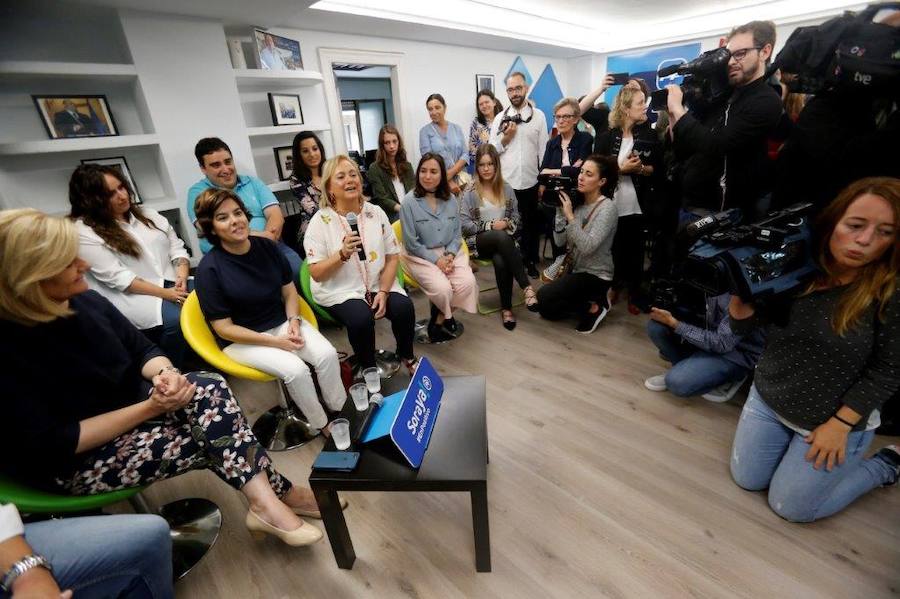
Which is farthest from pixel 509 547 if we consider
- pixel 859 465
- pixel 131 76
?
pixel 131 76

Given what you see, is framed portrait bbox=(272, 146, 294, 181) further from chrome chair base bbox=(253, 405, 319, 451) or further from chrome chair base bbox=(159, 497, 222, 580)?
chrome chair base bbox=(159, 497, 222, 580)

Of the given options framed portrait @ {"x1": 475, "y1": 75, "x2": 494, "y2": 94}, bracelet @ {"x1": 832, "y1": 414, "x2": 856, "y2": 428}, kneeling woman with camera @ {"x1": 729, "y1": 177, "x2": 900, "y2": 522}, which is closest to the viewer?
kneeling woman with camera @ {"x1": 729, "y1": 177, "x2": 900, "y2": 522}

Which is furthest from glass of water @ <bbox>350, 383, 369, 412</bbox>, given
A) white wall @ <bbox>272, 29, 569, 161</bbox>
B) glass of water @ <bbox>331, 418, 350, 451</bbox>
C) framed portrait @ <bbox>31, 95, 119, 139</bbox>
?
white wall @ <bbox>272, 29, 569, 161</bbox>

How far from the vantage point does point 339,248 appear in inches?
87.6

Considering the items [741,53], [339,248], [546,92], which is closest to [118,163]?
[339,248]

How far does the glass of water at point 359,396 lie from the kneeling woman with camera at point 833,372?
145cm

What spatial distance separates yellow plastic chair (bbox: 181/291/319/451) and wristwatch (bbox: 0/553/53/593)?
2.85 ft

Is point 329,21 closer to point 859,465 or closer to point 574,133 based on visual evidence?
point 574,133

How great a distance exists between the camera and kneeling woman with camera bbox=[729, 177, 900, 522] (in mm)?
1181

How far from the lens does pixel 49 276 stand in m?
1.09

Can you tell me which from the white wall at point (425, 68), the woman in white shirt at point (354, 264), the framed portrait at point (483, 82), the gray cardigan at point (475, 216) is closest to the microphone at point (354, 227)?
the woman in white shirt at point (354, 264)

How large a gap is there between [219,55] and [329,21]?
1.20 metres

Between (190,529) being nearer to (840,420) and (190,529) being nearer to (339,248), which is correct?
(339,248)

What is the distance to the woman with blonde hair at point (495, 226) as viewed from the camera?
3.04 m
